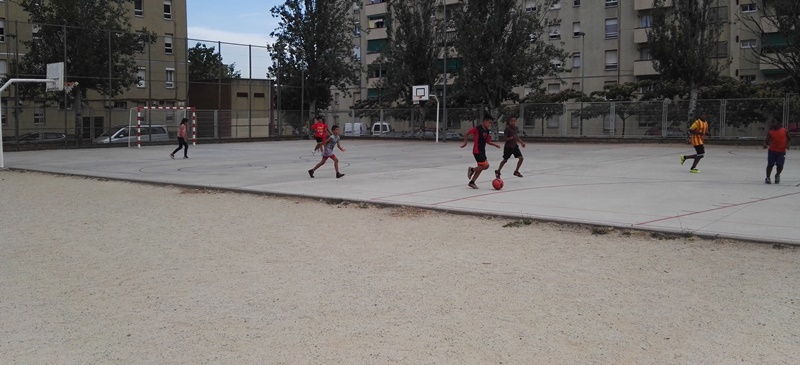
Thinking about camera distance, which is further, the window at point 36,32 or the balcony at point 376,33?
the balcony at point 376,33

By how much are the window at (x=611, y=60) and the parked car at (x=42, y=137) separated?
4297cm

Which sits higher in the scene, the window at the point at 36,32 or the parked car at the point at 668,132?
the window at the point at 36,32

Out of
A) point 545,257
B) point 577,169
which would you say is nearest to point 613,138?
point 577,169

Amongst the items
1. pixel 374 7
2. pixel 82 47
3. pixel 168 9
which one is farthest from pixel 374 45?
pixel 82 47

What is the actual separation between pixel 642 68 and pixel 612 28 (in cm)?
480

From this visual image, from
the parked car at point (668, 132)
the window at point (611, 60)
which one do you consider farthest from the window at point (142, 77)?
the window at point (611, 60)

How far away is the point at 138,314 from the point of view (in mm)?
5754

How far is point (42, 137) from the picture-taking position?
Answer: 3503 centimetres

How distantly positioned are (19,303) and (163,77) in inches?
1529

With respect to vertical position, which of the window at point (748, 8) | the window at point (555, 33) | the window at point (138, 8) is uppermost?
the window at point (138, 8)

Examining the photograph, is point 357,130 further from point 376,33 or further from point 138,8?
point 376,33

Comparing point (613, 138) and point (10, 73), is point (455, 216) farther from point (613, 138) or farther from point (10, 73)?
point (10, 73)

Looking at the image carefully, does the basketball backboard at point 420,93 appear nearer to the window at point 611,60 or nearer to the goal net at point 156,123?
the goal net at point 156,123

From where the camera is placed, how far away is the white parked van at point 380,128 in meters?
48.4
